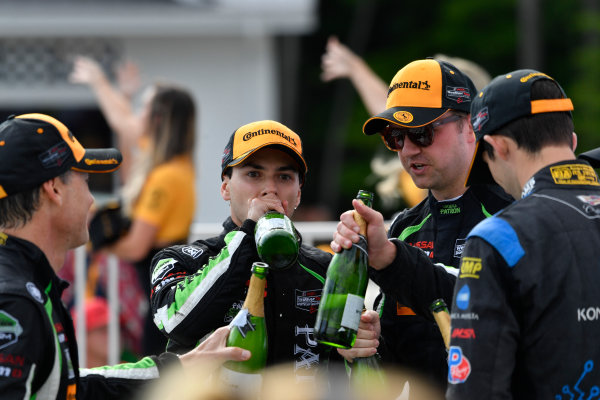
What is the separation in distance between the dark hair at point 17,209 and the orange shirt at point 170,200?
11.8 feet

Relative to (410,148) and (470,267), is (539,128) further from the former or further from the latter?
(410,148)

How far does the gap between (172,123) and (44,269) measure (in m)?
3.79

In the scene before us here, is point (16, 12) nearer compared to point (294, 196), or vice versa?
point (294, 196)

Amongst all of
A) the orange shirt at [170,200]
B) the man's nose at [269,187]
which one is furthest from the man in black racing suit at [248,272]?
the orange shirt at [170,200]

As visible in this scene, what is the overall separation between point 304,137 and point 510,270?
61.5 ft

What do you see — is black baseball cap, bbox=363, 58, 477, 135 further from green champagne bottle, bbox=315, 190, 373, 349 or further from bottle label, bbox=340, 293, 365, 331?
bottle label, bbox=340, 293, 365, 331

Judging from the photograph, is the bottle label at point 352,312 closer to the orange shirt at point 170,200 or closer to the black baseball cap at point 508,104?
the black baseball cap at point 508,104

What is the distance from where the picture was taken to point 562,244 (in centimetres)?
265

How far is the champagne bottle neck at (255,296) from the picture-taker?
10.2 ft

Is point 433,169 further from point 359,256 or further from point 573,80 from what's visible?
point 573,80

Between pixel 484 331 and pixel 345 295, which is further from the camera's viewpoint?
pixel 345 295

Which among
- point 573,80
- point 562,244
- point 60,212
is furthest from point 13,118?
point 573,80

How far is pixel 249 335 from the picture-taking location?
10.4 ft

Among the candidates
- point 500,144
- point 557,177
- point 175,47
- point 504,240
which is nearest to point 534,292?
point 504,240
